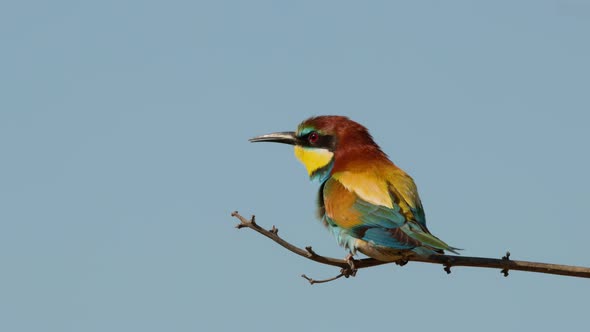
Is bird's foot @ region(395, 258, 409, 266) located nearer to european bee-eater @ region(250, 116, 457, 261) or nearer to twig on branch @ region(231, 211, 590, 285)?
european bee-eater @ region(250, 116, 457, 261)

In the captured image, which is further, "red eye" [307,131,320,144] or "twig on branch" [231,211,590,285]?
"red eye" [307,131,320,144]

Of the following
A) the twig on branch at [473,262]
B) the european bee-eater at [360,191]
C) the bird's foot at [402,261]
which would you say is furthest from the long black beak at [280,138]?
the twig on branch at [473,262]

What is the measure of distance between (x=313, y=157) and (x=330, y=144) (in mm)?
127

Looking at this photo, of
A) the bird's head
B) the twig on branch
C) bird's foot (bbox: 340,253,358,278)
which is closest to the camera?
the twig on branch

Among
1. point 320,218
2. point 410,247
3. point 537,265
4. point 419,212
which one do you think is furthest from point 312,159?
point 537,265

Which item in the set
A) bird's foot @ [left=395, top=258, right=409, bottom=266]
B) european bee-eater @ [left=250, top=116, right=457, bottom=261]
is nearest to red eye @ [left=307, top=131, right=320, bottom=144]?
european bee-eater @ [left=250, top=116, right=457, bottom=261]

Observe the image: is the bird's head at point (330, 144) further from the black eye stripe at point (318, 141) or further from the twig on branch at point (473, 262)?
the twig on branch at point (473, 262)

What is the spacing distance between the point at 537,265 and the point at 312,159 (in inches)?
83.3

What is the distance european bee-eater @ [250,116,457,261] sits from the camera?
3822 millimetres

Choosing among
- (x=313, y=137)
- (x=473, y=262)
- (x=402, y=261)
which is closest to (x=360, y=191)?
(x=402, y=261)

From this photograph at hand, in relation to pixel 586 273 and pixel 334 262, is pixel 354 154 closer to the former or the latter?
pixel 334 262

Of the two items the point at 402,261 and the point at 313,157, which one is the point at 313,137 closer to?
the point at 313,157

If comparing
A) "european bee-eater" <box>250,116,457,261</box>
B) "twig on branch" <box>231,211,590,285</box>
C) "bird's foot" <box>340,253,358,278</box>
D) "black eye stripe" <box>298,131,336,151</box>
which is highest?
"black eye stripe" <box>298,131,336,151</box>

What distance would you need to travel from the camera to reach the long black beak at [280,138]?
4875mm
